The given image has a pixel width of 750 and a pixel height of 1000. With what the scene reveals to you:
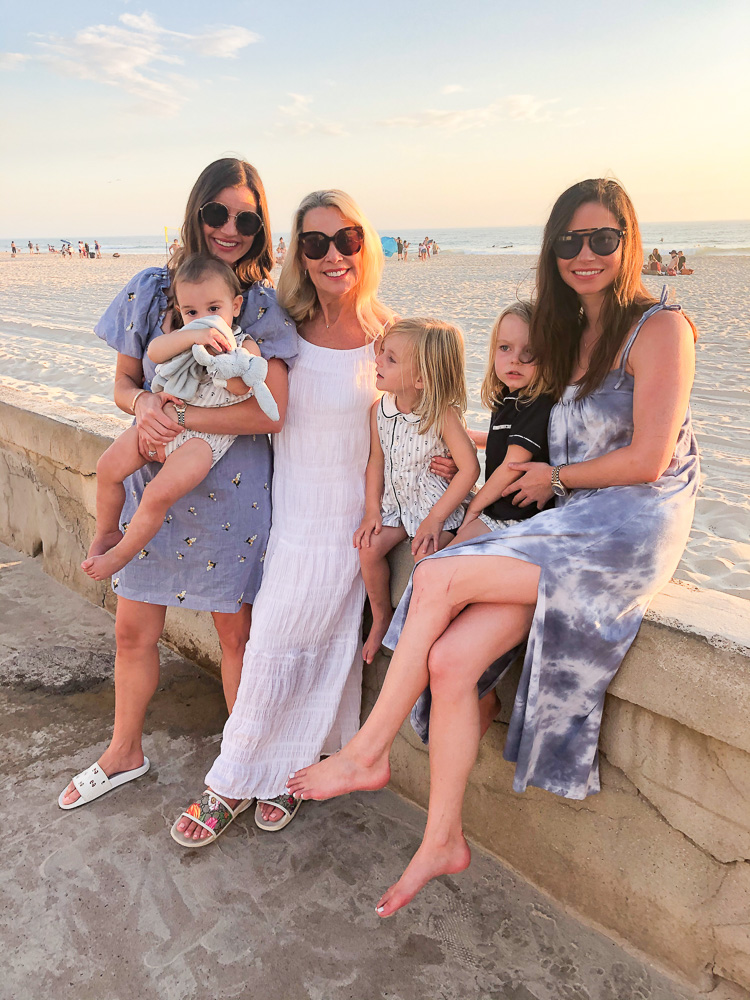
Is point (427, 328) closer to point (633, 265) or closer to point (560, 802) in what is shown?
point (633, 265)

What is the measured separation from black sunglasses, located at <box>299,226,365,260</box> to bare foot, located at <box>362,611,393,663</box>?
3.72 feet

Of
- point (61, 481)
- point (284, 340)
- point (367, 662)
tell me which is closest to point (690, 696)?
point (367, 662)

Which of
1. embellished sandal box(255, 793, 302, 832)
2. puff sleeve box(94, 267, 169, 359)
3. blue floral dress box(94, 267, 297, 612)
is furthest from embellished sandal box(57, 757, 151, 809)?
puff sleeve box(94, 267, 169, 359)

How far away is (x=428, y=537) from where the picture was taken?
2.21 m

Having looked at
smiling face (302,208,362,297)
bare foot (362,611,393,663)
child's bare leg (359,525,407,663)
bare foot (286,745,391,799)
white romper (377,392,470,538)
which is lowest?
bare foot (286,745,391,799)

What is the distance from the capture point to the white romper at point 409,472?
2326mm

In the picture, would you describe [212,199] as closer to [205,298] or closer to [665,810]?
[205,298]

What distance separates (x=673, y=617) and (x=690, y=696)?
0.58ft

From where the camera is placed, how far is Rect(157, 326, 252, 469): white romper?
225cm

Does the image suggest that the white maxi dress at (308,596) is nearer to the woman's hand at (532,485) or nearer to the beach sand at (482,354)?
the woman's hand at (532,485)

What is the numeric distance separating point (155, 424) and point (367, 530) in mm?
699

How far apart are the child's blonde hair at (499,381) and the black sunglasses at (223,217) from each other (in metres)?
0.81

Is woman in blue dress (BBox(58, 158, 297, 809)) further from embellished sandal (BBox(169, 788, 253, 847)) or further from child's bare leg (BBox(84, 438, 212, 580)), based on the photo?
embellished sandal (BBox(169, 788, 253, 847))

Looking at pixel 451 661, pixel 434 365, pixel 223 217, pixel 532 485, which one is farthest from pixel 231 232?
pixel 451 661
